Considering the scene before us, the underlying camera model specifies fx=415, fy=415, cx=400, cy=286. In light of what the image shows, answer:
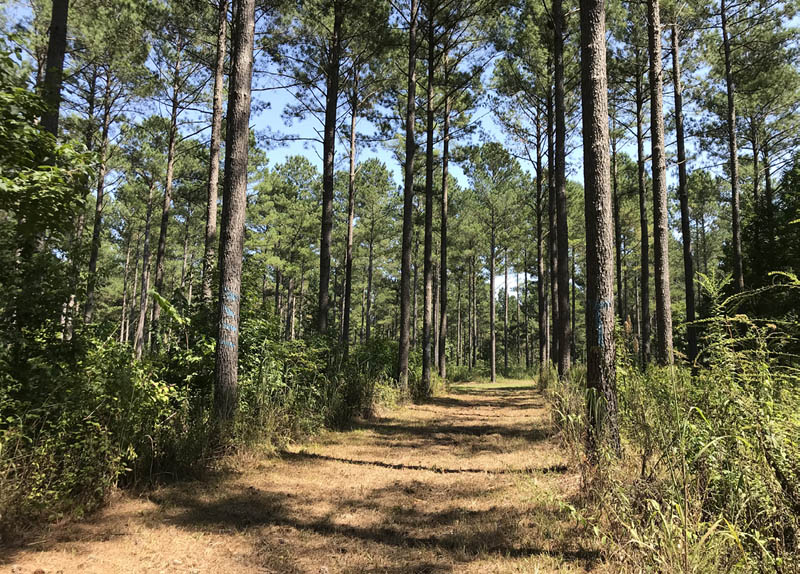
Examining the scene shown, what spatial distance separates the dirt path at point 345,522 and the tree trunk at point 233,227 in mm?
1002

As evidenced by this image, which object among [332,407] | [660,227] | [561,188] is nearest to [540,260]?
[561,188]

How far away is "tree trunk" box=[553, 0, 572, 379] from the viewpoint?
32.3ft

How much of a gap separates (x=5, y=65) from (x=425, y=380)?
1092cm

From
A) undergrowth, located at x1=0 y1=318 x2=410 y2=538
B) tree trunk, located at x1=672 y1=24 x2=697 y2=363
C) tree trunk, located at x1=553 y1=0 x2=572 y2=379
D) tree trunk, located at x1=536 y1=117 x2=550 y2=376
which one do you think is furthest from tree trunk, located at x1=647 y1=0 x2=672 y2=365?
tree trunk, located at x1=536 y1=117 x2=550 y2=376

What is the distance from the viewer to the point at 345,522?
357 cm

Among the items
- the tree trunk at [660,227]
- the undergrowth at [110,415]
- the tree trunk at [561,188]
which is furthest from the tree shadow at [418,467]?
the tree trunk at [561,188]

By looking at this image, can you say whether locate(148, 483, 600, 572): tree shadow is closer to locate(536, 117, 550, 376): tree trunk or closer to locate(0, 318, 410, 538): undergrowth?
locate(0, 318, 410, 538): undergrowth

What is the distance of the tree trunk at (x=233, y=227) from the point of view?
5.12 meters

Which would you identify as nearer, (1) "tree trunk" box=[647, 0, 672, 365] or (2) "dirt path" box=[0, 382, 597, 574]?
(2) "dirt path" box=[0, 382, 597, 574]

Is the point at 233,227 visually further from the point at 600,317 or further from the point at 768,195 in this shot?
the point at 768,195

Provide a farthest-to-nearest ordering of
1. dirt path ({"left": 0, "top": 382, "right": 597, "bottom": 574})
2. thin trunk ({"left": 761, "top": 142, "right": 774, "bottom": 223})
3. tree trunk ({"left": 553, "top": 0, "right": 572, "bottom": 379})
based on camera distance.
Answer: thin trunk ({"left": 761, "top": 142, "right": 774, "bottom": 223}) < tree trunk ({"left": 553, "top": 0, "right": 572, "bottom": 379}) < dirt path ({"left": 0, "top": 382, "right": 597, "bottom": 574})

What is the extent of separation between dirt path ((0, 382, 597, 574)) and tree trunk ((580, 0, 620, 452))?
974 millimetres

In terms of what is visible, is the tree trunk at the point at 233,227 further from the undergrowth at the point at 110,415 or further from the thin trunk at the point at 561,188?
the thin trunk at the point at 561,188

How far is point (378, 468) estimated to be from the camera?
17.0 ft
